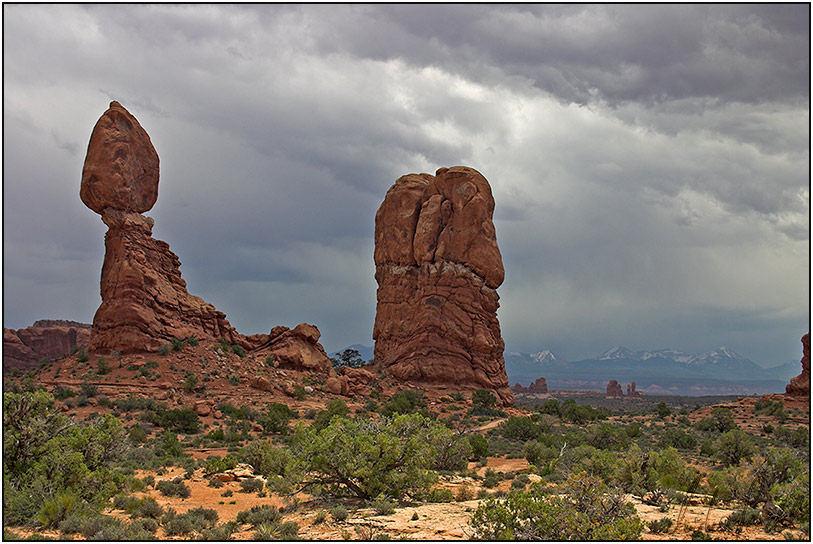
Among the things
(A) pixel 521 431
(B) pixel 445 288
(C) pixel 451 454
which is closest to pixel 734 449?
(C) pixel 451 454

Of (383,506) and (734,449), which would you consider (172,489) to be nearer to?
(383,506)

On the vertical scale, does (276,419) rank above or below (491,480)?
above

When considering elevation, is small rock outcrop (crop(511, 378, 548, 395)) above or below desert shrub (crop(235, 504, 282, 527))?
below

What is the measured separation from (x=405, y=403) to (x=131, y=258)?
21790 mm

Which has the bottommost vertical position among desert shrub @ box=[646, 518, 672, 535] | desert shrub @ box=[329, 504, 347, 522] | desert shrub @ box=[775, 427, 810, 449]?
desert shrub @ box=[775, 427, 810, 449]

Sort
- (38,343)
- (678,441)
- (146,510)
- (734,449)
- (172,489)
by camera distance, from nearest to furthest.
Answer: (146,510)
(172,489)
(734,449)
(678,441)
(38,343)

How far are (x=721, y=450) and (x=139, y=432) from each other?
2544 centimetres

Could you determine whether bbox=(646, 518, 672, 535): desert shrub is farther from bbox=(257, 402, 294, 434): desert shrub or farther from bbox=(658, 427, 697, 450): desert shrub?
bbox=(257, 402, 294, 434): desert shrub

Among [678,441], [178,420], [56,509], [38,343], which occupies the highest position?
[38,343]

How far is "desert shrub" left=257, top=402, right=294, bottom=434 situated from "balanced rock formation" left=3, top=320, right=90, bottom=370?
139 feet

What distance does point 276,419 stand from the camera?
1250 inches

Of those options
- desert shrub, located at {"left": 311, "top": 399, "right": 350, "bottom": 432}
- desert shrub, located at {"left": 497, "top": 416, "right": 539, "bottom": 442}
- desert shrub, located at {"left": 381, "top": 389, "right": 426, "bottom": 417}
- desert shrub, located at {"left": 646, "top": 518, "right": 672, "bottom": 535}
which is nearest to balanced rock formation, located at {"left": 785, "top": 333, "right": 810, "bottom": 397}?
desert shrub, located at {"left": 497, "top": 416, "right": 539, "bottom": 442}

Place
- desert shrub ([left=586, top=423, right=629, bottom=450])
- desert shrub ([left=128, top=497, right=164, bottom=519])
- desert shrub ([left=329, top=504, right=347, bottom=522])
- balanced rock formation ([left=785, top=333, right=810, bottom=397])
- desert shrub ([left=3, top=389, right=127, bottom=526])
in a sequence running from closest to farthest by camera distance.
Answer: desert shrub ([left=3, top=389, right=127, bottom=526])
desert shrub ([left=329, top=504, right=347, bottom=522])
desert shrub ([left=128, top=497, right=164, bottom=519])
desert shrub ([left=586, top=423, right=629, bottom=450])
balanced rock formation ([left=785, top=333, right=810, bottom=397])

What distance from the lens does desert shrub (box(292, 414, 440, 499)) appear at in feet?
47.8
